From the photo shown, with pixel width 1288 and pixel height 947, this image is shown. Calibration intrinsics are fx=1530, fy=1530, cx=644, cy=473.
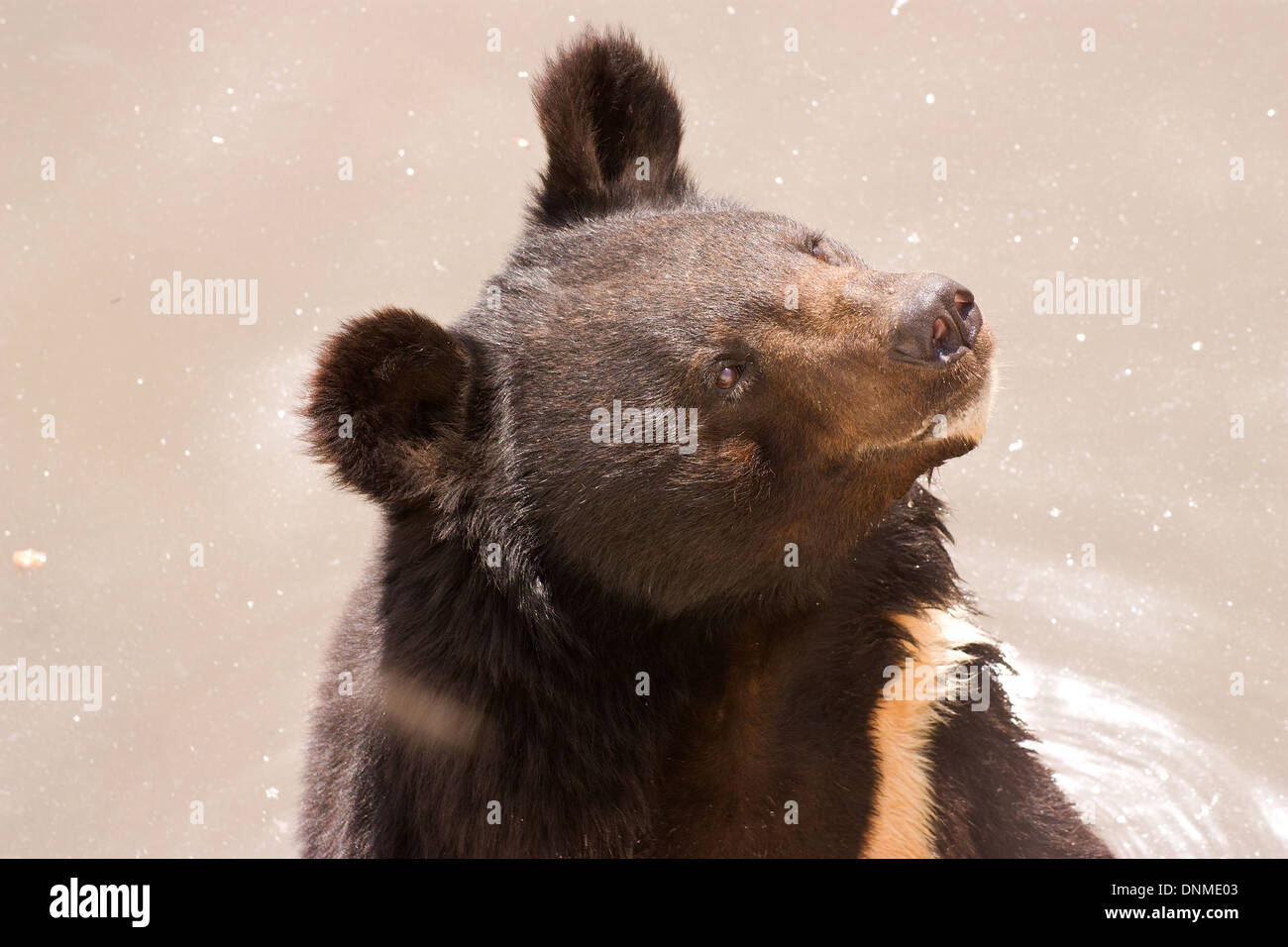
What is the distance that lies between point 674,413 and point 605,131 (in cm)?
122

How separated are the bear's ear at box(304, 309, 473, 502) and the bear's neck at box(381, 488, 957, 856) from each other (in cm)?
21

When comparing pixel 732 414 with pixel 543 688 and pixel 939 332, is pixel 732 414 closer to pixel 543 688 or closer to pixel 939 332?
pixel 939 332

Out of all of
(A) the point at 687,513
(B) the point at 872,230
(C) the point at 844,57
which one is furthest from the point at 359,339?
(C) the point at 844,57

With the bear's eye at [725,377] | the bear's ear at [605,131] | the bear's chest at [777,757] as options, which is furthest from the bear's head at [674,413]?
the bear's ear at [605,131]

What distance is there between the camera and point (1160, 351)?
25.7 ft

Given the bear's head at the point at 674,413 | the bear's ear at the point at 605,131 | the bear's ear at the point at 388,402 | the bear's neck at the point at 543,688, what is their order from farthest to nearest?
the bear's ear at the point at 605,131, the bear's neck at the point at 543,688, the bear's head at the point at 674,413, the bear's ear at the point at 388,402

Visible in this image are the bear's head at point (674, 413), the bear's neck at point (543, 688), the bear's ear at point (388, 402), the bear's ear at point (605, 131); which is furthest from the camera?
the bear's ear at point (605, 131)

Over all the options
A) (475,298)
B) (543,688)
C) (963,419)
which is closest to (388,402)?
(543,688)

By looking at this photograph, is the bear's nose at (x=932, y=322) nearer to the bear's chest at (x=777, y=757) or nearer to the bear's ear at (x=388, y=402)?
the bear's chest at (x=777, y=757)

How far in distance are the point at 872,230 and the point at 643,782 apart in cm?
477

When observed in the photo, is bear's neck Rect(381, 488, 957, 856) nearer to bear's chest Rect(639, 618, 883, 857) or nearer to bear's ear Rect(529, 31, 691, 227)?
bear's chest Rect(639, 618, 883, 857)

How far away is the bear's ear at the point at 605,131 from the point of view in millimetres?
4559

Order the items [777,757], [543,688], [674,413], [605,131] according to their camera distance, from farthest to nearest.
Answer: [605,131], [777,757], [543,688], [674,413]

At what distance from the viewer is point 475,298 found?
6.54m
